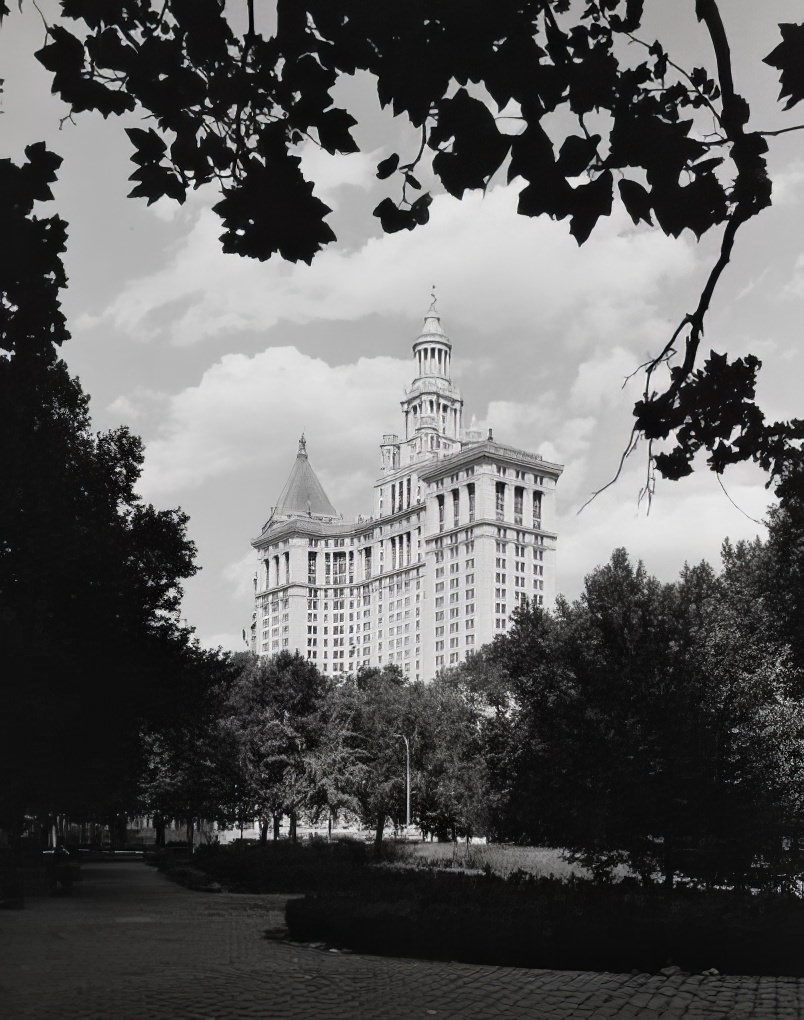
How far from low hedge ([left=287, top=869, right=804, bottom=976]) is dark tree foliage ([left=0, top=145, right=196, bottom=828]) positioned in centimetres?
1083

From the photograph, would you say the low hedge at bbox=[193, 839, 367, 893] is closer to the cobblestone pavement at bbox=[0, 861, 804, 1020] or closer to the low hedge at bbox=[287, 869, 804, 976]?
the low hedge at bbox=[287, 869, 804, 976]

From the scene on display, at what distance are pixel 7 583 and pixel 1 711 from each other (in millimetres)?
3450

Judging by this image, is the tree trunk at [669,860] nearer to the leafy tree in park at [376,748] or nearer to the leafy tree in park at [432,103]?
the leafy tree in park at [432,103]

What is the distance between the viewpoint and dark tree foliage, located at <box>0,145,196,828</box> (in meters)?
27.4

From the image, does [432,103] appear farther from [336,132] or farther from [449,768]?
[449,768]

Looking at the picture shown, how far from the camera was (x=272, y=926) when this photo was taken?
22.7m

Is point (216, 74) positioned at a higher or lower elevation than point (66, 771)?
higher

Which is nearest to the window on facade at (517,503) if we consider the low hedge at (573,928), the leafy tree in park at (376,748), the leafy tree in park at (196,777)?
the leafy tree in park at (376,748)

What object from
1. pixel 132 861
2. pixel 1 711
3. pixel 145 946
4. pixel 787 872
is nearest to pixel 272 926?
pixel 145 946

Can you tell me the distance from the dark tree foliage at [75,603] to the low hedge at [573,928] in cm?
1083

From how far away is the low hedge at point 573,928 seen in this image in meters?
15.9

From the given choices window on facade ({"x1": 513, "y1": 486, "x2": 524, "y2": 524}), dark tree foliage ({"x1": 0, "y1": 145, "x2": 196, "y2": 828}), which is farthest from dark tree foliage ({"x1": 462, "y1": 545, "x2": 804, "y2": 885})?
window on facade ({"x1": 513, "y1": 486, "x2": 524, "y2": 524})

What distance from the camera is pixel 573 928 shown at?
53.5ft

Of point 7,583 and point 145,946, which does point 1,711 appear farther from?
point 145,946
